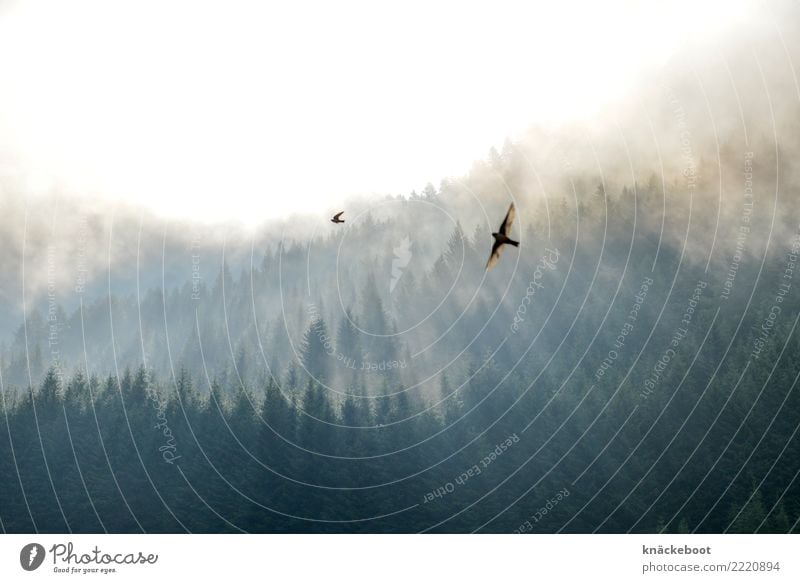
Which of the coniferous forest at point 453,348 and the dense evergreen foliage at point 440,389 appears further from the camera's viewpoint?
the coniferous forest at point 453,348

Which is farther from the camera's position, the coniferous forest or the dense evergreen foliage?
the coniferous forest

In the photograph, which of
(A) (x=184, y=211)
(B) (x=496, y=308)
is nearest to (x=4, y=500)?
(A) (x=184, y=211)

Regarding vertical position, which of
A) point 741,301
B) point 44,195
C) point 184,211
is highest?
point 44,195

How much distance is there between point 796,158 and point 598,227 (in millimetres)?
23536

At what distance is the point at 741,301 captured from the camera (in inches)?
4055

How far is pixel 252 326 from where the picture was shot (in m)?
106

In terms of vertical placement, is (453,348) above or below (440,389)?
above

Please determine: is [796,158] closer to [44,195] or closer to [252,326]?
[252,326]

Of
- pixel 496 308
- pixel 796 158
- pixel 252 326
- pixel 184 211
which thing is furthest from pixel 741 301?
pixel 184 211

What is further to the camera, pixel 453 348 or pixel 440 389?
pixel 453 348
